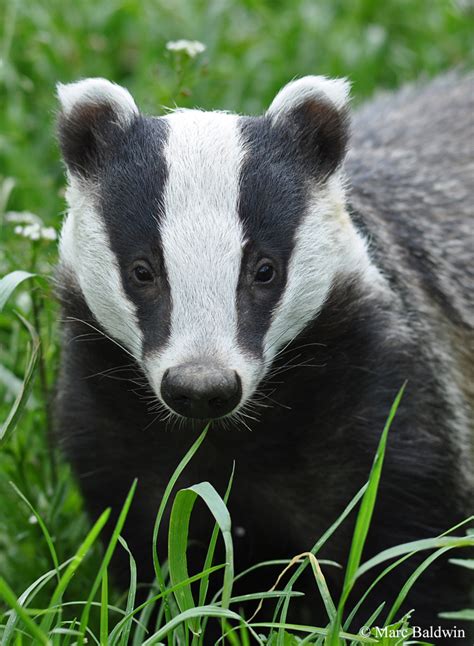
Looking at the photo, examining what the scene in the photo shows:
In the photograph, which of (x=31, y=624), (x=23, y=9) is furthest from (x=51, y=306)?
(x=23, y=9)

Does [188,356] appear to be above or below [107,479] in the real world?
above

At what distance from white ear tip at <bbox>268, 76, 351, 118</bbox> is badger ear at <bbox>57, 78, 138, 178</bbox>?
399 mm

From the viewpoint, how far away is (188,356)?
293 cm

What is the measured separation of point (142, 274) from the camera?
3213 mm

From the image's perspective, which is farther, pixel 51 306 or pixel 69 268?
pixel 51 306

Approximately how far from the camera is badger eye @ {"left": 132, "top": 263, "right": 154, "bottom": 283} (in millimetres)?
3199

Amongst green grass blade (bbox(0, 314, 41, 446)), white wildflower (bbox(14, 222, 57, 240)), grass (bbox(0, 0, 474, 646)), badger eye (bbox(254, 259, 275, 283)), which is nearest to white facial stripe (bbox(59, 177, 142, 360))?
green grass blade (bbox(0, 314, 41, 446))

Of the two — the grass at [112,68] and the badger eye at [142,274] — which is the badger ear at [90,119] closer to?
the badger eye at [142,274]

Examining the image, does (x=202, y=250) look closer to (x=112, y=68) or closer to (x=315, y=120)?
(x=315, y=120)

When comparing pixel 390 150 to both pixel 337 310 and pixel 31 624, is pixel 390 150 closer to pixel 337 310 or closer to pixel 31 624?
pixel 337 310

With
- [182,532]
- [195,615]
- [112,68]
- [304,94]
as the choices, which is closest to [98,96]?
[304,94]

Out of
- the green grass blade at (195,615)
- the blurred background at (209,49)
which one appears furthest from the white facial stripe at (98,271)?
the blurred background at (209,49)

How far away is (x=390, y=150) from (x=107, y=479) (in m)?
1.68

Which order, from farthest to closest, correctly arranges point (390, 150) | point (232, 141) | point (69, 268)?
point (390, 150) → point (69, 268) → point (232, 141)
